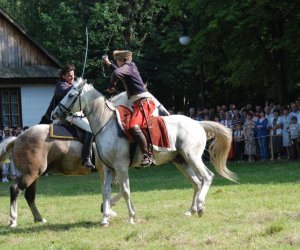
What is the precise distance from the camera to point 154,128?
1127cm

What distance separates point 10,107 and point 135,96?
25.6 meters

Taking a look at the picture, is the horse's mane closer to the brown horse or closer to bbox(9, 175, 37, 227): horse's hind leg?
the brown horse

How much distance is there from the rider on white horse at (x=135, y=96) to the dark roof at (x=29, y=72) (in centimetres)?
2424

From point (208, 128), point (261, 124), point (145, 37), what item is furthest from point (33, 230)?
point (145, 37)

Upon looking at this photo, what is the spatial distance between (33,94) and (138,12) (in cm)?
968

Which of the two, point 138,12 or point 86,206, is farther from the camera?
point 138,12

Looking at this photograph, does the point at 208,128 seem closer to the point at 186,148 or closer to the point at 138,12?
the point at 186,148

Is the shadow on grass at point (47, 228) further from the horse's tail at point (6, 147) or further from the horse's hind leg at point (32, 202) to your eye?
the horse's tail at point (6, 147)

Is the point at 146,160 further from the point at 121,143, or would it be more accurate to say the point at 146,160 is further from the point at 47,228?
the point at 47,228

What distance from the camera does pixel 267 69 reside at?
2861 cm

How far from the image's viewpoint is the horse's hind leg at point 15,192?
38.6 ft

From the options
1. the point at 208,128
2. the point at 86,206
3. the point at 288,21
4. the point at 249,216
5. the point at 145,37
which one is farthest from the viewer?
the point at 145,37

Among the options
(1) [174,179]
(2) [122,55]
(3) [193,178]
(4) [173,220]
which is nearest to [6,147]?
(2) [122,55]

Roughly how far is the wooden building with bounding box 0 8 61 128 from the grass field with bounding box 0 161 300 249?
18.7 m
